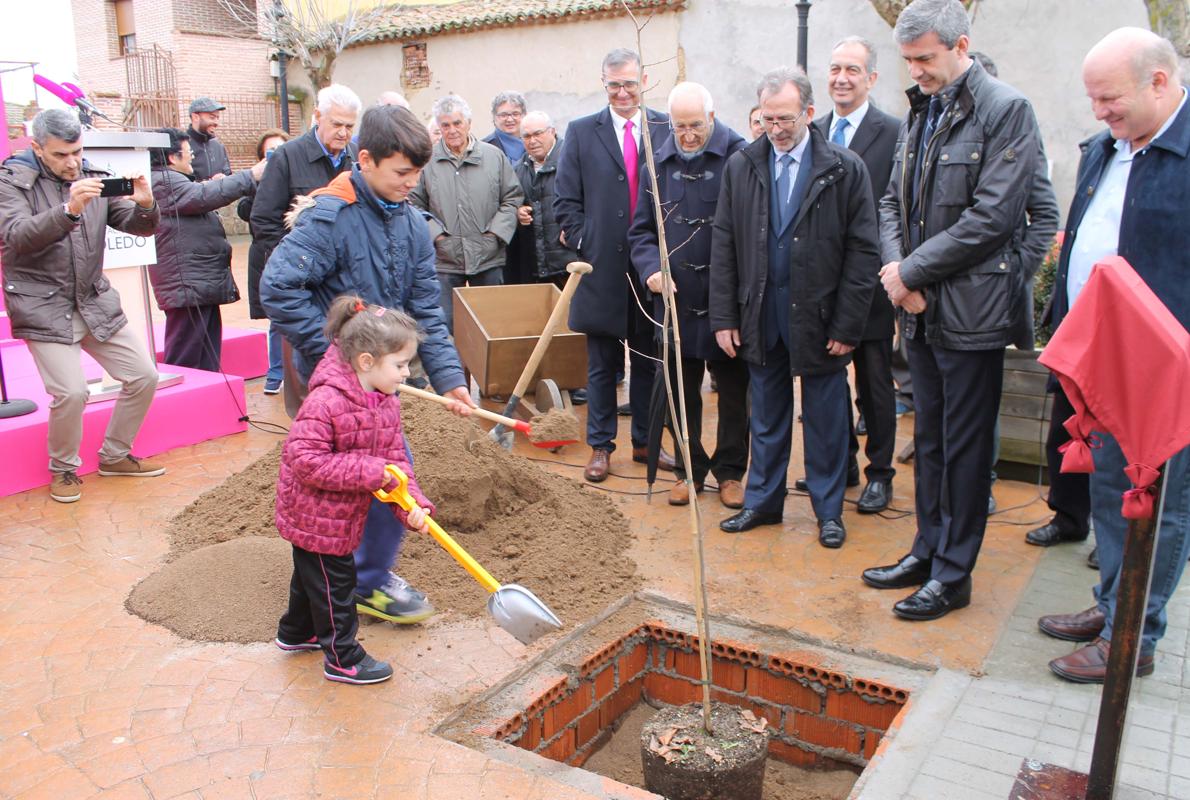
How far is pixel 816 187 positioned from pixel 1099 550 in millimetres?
2017

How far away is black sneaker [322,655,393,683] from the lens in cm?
370

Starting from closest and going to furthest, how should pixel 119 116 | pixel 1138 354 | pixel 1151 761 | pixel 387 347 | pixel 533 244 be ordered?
pixel 1138 354, pixel 1151 761, pixel 387 347, pixel 533 244, pixel 119 116

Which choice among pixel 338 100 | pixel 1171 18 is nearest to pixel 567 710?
pixel 338 100

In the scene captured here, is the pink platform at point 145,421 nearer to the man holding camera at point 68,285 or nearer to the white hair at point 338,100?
the man holding camera at point 68,285

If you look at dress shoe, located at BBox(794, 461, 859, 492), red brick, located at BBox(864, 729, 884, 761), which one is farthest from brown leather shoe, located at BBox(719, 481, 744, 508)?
red brick, located at BBox(864, 729, 884, 761)

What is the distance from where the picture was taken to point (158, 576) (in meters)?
4.57

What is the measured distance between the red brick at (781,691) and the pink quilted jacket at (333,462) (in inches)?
59.1

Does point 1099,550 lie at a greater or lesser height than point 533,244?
lesser

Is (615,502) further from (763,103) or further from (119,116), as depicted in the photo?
(119,116)

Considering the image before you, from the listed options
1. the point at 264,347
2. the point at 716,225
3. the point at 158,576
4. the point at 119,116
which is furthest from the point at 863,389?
the point at 119,116

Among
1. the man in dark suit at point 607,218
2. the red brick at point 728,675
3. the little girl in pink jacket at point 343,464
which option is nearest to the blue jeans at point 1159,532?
the red brick at point 728,675

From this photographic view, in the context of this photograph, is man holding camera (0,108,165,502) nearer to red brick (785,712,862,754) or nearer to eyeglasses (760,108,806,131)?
eyeglasses (760,108,806,131)

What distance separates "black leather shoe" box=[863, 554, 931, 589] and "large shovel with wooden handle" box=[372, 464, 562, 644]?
5.46 ft

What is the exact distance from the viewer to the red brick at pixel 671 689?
420 centimetres
